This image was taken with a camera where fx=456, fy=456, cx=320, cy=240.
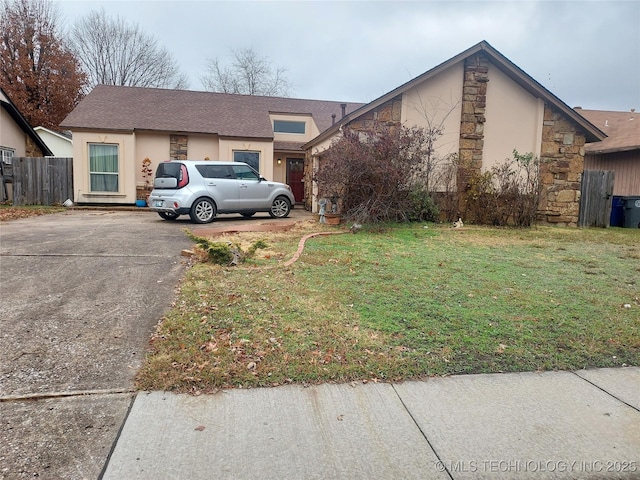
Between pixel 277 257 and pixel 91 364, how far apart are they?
3.95 m

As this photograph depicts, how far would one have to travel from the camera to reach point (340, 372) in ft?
10.9

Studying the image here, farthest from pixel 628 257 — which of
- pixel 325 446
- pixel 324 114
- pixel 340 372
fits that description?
pixel 324 114

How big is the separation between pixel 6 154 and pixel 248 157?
962 cm

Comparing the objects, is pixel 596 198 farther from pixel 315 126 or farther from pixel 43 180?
pixel 43 180

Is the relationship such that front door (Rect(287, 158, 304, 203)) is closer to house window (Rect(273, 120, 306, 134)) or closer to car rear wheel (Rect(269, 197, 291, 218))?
house window (Rect(273, 120, 306, 134))

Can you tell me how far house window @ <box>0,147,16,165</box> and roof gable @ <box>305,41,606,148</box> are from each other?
1304cm

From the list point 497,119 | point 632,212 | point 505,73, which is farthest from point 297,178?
point 632,212

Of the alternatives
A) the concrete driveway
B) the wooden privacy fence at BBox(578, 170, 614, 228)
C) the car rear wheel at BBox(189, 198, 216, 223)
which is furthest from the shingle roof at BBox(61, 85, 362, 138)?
the wooden privacy fence at BBox(578, 170, 614, 228)

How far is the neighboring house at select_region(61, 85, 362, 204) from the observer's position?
17.4 metres

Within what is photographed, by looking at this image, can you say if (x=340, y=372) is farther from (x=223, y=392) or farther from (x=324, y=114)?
(x=324, y=114)

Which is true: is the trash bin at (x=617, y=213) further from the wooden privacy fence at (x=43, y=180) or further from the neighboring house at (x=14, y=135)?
the neighboring house at (x=14, y=135)

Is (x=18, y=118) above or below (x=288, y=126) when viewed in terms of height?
below

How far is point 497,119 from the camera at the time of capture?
13.7 metres

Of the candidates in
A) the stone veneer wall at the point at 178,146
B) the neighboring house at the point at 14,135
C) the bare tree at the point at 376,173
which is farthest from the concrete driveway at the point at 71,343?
the neighboring house at the point at 14,135
